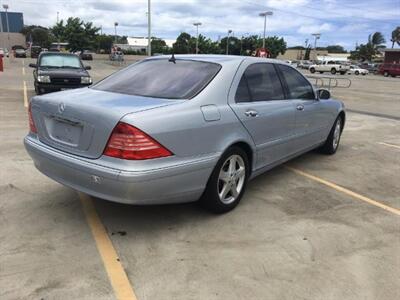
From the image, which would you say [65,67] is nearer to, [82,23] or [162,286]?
[162,286]

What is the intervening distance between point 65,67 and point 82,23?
229 feet

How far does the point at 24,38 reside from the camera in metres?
117

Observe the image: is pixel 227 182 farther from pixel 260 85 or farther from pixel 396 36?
pixel 396 36

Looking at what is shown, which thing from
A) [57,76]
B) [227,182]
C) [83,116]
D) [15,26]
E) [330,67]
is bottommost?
[330,67]

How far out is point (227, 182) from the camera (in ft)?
14.3

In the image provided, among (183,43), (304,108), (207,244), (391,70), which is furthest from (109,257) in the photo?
(183,43)

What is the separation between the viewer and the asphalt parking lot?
3.11m

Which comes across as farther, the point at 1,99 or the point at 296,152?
the point at 1,99

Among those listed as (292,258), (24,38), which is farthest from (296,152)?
(24,38)

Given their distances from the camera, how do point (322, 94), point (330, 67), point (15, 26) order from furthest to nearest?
point (15, 26)
point (330, 67)
point (322, 94)

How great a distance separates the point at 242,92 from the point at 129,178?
1.69 m

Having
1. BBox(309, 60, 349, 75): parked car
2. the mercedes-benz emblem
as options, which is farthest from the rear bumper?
BBox(309, 60, 349, 75): parked car

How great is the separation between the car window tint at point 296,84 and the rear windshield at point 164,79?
4.51 ft

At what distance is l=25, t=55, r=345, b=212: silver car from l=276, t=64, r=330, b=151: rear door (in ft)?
0.58
